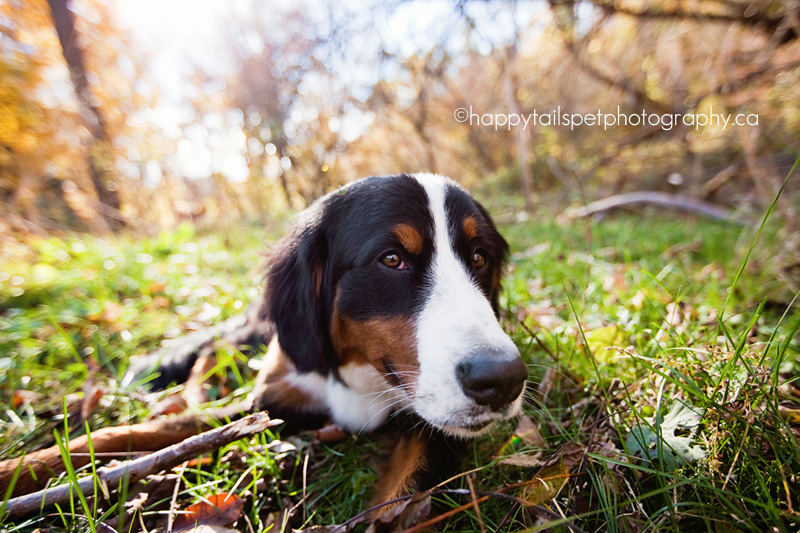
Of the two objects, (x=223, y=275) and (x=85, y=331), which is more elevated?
(x=223, y=275)

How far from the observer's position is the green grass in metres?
1.21

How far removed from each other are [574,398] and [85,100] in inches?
460

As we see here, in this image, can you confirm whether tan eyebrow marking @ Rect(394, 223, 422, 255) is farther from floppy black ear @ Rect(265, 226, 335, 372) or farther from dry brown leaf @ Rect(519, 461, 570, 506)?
dry brown leaf @ Rect(519, 461, 570, 506)

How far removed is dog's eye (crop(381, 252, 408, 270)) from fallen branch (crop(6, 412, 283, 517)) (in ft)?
2.89

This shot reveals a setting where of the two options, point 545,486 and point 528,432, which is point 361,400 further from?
point 545,486

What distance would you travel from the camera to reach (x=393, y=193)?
6.31 ft

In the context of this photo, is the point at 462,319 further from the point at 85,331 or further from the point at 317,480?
the point at 85,331

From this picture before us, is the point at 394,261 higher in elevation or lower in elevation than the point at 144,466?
higher

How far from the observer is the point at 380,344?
176 cm

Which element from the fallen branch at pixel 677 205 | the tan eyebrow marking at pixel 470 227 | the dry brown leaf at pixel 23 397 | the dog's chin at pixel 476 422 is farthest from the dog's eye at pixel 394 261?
the fallen branch at pixel 677 205

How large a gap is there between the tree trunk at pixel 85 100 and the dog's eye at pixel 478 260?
10.2 m

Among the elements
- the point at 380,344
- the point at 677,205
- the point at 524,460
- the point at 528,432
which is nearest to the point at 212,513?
the point at 380,344

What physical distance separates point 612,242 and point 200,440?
5.40 m

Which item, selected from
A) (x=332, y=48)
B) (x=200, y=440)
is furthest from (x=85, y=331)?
(x=332, y=48)
